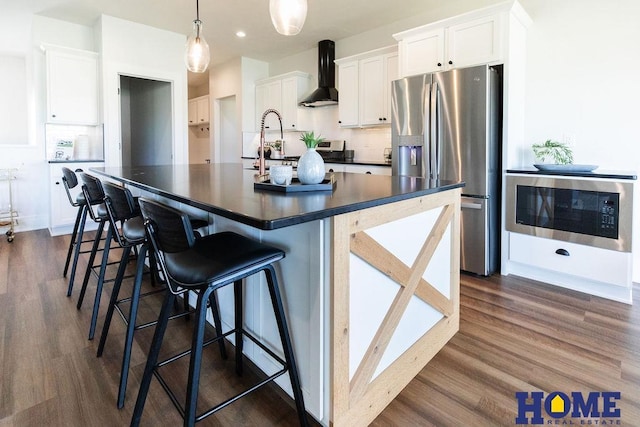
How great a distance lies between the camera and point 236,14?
4.48 meters

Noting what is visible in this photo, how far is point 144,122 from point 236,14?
3.73 m

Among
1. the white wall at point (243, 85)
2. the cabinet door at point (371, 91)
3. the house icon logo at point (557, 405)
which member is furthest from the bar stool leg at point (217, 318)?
the white wall at point (243, 85)

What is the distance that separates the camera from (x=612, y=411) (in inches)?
60.2

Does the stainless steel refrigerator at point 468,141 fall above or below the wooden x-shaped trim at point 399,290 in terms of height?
above

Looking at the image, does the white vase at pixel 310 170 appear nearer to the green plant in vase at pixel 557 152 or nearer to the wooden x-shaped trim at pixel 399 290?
the wooden x-shaped trim at pixel 399 290

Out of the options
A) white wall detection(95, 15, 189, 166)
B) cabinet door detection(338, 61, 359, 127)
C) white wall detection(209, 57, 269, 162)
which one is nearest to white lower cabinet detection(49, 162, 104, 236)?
white wall detection(95, 15, 189, 166)

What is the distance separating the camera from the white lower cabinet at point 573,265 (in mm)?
2633

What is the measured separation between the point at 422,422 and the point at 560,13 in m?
3.60

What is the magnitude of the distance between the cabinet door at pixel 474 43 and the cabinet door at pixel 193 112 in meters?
6.17

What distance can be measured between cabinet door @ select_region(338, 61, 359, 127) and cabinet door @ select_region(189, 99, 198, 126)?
431 cm

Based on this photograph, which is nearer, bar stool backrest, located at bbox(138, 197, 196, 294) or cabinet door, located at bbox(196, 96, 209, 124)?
bar stool backrest, located at bbox(138, 197, 196, 294)

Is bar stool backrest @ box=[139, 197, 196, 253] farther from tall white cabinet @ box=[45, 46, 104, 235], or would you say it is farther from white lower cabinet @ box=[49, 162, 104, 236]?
tall white cabinet @ box=[45, 46, 104, 235]

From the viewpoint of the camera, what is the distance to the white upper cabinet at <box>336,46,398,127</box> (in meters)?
4.43

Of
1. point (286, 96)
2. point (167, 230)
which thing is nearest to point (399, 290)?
point (167, 230)
